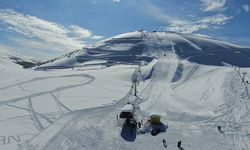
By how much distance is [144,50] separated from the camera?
431ft

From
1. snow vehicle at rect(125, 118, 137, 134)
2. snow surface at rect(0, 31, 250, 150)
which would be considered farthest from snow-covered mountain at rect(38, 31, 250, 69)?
snow vehicle at rect(125, 118, 137, 134)

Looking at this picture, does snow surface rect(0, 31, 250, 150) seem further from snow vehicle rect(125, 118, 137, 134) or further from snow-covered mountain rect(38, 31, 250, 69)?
snow-covered mountain rect(38, 31, 250, 69)

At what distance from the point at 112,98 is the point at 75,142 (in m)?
23.6

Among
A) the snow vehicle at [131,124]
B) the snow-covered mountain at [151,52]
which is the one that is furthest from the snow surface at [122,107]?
the snow-covered mountain at [151,52]

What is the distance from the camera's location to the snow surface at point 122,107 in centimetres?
3294

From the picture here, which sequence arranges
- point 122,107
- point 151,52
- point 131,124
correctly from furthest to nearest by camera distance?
point 151,52 → point 122,107 → point 131,124

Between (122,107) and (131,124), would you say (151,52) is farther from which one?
(131,124)

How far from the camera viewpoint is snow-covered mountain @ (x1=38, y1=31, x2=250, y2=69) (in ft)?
378

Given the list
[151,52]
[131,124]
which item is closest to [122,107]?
[131,124]

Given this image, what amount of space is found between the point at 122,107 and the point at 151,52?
262 ft

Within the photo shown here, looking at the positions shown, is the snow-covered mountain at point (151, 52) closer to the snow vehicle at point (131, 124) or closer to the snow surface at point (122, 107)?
the snow surface at point (122, 107)

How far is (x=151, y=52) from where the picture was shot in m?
126

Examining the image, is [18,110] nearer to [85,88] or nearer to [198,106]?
[85,88]

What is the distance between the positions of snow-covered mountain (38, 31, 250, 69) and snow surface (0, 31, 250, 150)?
23.8 metres
